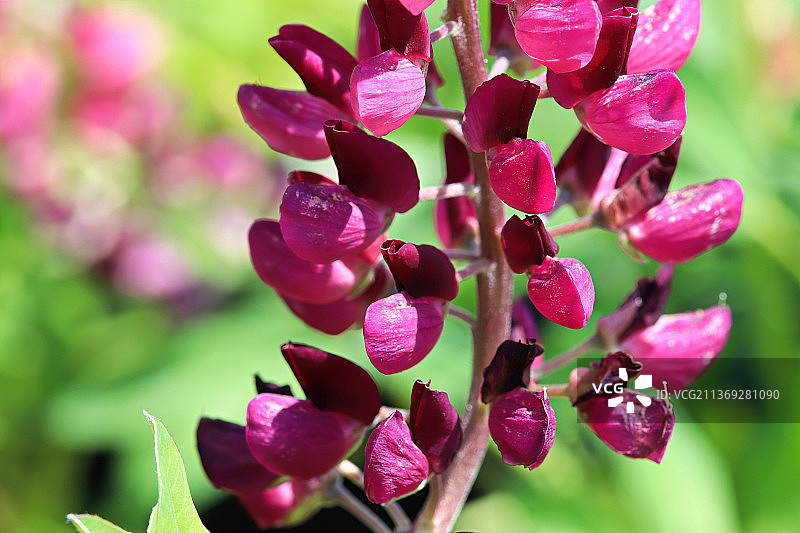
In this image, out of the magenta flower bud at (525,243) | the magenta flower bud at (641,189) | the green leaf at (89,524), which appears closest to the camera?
the green leaf at (89,524)

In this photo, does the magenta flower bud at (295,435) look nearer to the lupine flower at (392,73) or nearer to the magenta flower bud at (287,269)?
the magenta flower bud at (287,269)

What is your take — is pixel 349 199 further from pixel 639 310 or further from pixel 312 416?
pixel 639 310

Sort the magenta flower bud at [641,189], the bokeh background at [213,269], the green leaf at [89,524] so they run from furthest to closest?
1. the bokeh background at [213,269]
2. the magenta flower bud at [641,189]
3. the green leaf at [89,524]

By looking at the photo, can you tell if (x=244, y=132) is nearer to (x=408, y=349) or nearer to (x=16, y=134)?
(x=16, y=134)

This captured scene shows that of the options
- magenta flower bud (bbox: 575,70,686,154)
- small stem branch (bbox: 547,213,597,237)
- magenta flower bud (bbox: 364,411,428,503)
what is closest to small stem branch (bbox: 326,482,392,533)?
magenta flower bud (bbox: 364,411,428,503)

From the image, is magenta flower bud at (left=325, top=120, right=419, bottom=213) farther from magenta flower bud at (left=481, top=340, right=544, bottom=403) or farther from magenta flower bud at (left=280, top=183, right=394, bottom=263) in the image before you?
magenta flower bud at (left=481, top=340, right=544, bottom=403)

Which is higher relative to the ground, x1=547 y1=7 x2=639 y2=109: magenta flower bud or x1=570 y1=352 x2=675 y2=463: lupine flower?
x1=547 y1=7 x2=639 y2=109: magenta flower bud

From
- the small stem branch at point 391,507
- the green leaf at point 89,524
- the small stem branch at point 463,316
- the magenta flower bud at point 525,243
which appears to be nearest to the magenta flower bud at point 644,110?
the magenta flower bud at point 525,243
